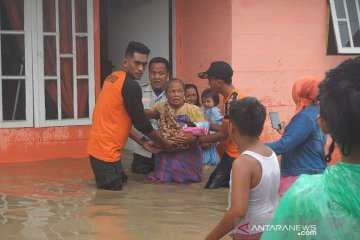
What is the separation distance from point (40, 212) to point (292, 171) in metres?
2.41

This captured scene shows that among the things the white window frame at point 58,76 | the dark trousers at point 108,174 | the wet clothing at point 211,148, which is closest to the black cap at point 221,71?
the dark trousers at point 108,174

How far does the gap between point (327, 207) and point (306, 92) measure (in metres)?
2.52

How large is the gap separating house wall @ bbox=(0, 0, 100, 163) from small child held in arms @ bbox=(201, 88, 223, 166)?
5.14 ft

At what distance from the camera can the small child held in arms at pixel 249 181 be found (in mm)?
2875

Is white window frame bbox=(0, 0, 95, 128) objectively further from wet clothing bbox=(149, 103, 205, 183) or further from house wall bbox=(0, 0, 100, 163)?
wet clothing bbox=(149, 103, 205, 183)

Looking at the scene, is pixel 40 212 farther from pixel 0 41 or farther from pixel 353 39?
pixel 353 39

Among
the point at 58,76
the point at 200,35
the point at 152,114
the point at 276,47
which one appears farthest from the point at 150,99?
the point at 276,47

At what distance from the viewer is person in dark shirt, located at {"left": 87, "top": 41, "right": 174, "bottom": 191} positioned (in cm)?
616

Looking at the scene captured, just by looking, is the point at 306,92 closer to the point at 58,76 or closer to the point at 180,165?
the point at 180,165

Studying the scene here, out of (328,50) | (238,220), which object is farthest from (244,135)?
(328,50)

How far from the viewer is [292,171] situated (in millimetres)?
4395

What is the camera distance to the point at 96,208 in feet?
18.4

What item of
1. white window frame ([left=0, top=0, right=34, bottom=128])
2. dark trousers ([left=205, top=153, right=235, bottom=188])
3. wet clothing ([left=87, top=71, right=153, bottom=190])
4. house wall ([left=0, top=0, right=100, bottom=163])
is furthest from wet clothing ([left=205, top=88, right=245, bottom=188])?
white window frame ([left=0, top=0, right=34, bottom=128])

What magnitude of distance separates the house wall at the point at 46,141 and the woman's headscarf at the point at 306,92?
464 centimetres
